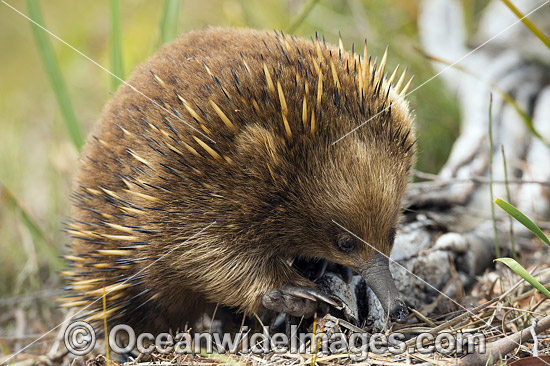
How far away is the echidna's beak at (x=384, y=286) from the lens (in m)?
2.26

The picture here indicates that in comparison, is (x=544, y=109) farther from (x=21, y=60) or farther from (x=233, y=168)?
(x=21, y=60)

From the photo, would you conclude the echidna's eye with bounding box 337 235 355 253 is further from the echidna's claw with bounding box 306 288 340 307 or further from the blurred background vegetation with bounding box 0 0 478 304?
the blurred background vegetation with bounding box 0 0 478 304

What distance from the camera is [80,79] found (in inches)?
282

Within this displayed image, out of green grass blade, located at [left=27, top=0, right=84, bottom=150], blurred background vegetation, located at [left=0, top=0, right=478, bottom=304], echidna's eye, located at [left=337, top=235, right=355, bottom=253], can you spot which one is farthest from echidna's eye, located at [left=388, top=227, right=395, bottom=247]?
green grass blade, located at [left=27, top=0, right=84, bottom=150]

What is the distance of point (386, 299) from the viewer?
2287 millimetres

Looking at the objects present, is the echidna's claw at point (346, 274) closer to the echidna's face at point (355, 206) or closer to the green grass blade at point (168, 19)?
the echidna's face at point (355, 206)

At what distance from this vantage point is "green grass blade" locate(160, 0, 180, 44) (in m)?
3.46

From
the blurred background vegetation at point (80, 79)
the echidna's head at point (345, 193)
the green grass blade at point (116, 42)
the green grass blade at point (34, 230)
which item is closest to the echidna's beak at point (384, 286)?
the echidna's head at point (345, 193)

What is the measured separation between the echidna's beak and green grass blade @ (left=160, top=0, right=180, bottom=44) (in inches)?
75.6

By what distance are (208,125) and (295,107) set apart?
1.11 feet

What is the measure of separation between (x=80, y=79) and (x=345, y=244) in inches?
224

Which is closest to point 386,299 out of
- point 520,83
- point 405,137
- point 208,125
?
point 405,137

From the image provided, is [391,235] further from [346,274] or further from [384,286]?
[346,274]

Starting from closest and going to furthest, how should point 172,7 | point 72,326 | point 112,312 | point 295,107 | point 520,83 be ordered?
1. point 295,107
2. point 112,312
3. point 72,326
4. point 172,7
5. point 520,83
